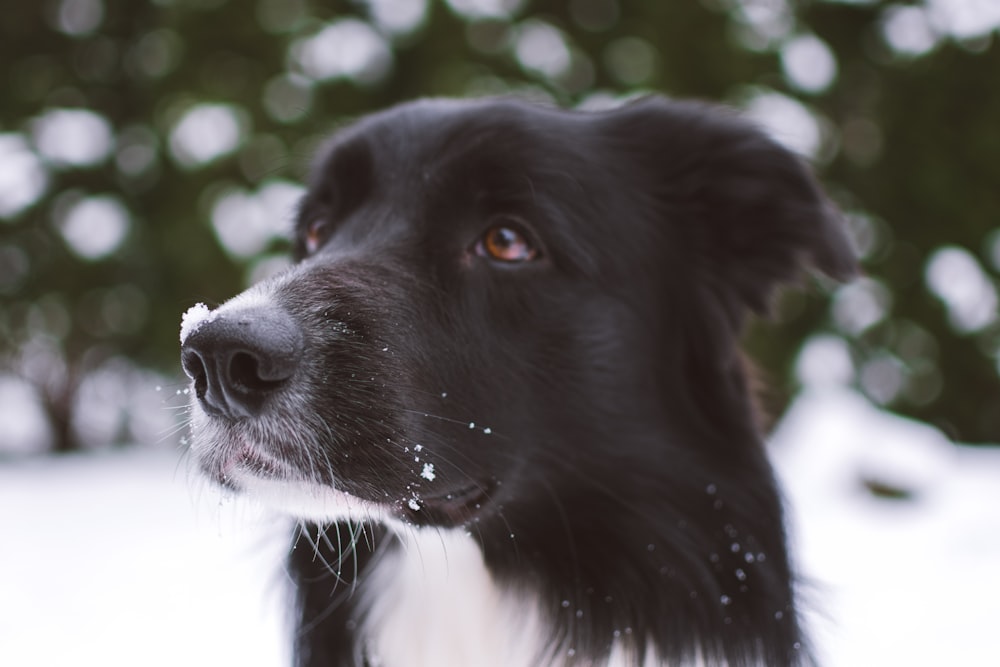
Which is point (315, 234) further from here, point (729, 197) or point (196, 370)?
point (729, 197)

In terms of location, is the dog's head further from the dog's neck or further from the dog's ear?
the dog's neck

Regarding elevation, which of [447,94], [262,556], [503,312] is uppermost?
[503,312]

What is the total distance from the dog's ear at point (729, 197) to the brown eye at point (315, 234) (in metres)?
0.92

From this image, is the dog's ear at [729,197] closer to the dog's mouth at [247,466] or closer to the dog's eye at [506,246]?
the dog's eye at [506,246]

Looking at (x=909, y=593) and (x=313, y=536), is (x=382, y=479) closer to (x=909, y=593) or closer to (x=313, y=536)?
(x=313, y=536)

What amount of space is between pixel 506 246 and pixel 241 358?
2.58 feet

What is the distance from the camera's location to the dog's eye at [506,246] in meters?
2.22

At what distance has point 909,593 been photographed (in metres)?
4.15

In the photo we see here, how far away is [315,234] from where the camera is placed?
8.63 feet

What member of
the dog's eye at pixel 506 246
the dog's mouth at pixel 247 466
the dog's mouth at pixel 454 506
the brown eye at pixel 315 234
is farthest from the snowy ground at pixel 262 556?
the dog's eye at pixel 506 246

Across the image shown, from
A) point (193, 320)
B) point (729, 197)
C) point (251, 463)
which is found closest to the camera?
point (193, 320)

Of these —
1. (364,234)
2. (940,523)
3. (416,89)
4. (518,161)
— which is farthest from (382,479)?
(416,89)

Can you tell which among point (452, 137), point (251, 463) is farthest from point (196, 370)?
point (452, 137)

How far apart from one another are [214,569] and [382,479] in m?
2.88
